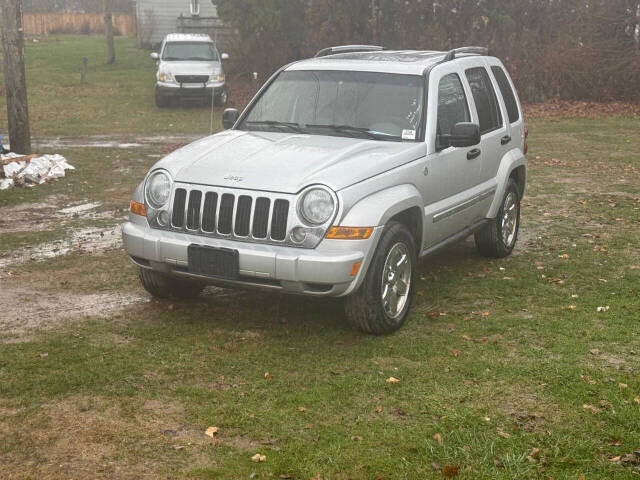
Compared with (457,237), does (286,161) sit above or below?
above

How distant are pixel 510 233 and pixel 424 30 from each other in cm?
1859

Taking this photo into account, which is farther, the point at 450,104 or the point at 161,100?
the point at 161,100

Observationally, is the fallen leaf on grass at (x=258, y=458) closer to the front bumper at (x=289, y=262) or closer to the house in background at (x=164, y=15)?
the front bumper at (x=289, y=262)

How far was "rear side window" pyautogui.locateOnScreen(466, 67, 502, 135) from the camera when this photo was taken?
8086 millimetres

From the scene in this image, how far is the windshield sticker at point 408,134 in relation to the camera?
22.9ft

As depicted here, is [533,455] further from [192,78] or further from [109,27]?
[109,27]

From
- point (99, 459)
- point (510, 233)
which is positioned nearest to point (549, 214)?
point (510, 233)

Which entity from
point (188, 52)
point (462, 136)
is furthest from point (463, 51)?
point (188, 52)

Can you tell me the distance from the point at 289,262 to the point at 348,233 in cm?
44

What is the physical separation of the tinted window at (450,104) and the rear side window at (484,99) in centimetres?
27

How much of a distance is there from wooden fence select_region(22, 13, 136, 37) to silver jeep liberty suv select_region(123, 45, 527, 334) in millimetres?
53979

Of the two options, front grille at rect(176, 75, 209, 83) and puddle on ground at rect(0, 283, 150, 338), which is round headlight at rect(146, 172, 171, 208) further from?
front grille at rect(176, 75, 209, 83)

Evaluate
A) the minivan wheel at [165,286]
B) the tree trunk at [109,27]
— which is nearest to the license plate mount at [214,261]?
the minivan wheel at [165,286]

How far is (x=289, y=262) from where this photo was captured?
231 inches
